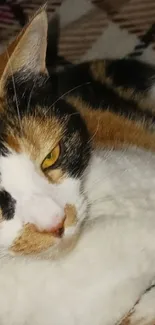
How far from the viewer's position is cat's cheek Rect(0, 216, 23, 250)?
31.5 inches

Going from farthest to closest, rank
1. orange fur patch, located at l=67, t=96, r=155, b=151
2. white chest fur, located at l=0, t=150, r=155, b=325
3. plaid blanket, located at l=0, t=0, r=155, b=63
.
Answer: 1. plaid blanket, located at l=0, t=0, r=155, b=63
2. orange fur patch, located at l=67, t=96, r=155, b=151
3. white chest fur, located at l=0, t=150, r=155, b=325

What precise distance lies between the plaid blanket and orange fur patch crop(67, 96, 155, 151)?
206mm

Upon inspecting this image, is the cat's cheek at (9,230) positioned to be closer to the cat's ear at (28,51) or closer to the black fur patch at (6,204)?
the black fur patch at (6,204)

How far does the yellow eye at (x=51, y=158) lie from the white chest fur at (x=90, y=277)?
0.10 meters

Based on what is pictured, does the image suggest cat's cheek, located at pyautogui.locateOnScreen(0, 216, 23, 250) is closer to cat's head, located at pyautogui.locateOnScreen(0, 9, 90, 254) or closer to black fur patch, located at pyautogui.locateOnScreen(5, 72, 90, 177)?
cat's head, located at pyautogui.locateOnScreen(0, 9, 90, 254)

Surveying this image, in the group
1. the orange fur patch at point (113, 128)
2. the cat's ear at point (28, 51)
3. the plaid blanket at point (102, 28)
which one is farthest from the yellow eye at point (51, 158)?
the plaid blanket at point (102, 28)

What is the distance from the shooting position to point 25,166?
2.68ft

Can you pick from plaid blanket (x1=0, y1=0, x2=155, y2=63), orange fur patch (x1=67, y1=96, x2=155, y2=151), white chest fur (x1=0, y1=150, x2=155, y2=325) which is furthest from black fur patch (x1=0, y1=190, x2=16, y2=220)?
plaid blanket (x1=0, y1=0, x2=155, y2=63)

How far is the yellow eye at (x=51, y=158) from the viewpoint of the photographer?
2.80 ft

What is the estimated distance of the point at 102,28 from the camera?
4.61 ft

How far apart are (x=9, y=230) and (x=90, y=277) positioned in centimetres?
17

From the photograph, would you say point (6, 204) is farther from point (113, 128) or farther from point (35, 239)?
point (113, 128)

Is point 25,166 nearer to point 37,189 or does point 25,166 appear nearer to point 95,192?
point 37,189

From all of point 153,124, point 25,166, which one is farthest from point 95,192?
point 153,124
